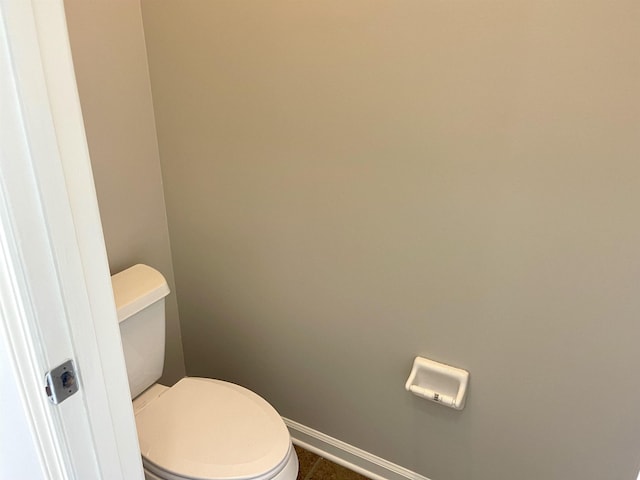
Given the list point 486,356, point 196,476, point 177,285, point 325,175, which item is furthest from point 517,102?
point 177,285

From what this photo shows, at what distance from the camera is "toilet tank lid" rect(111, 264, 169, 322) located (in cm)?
149

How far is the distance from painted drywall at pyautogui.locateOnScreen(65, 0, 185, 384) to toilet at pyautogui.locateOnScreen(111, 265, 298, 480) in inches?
7.5

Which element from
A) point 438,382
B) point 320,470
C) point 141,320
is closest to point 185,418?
point 141,320

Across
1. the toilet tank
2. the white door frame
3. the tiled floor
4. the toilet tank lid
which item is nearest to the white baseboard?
the tiled floor

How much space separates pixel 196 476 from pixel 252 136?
0.99 m

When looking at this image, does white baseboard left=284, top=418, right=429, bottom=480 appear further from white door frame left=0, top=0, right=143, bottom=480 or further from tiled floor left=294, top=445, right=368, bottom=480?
white door frame left=0, top=0, right=143, bottom=480

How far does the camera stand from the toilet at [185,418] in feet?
4.51

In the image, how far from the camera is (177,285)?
2.03 m

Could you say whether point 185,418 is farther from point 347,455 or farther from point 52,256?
point 52,256

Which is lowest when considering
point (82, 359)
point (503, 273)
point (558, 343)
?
point (558, 343)

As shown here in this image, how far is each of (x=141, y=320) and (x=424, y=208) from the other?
0.92m

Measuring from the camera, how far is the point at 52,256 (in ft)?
2.23

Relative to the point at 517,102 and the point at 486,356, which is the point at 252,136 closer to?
the point at 517,102

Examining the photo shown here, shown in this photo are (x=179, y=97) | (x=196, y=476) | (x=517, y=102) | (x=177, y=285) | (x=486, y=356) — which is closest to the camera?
(x=517, y=102)
